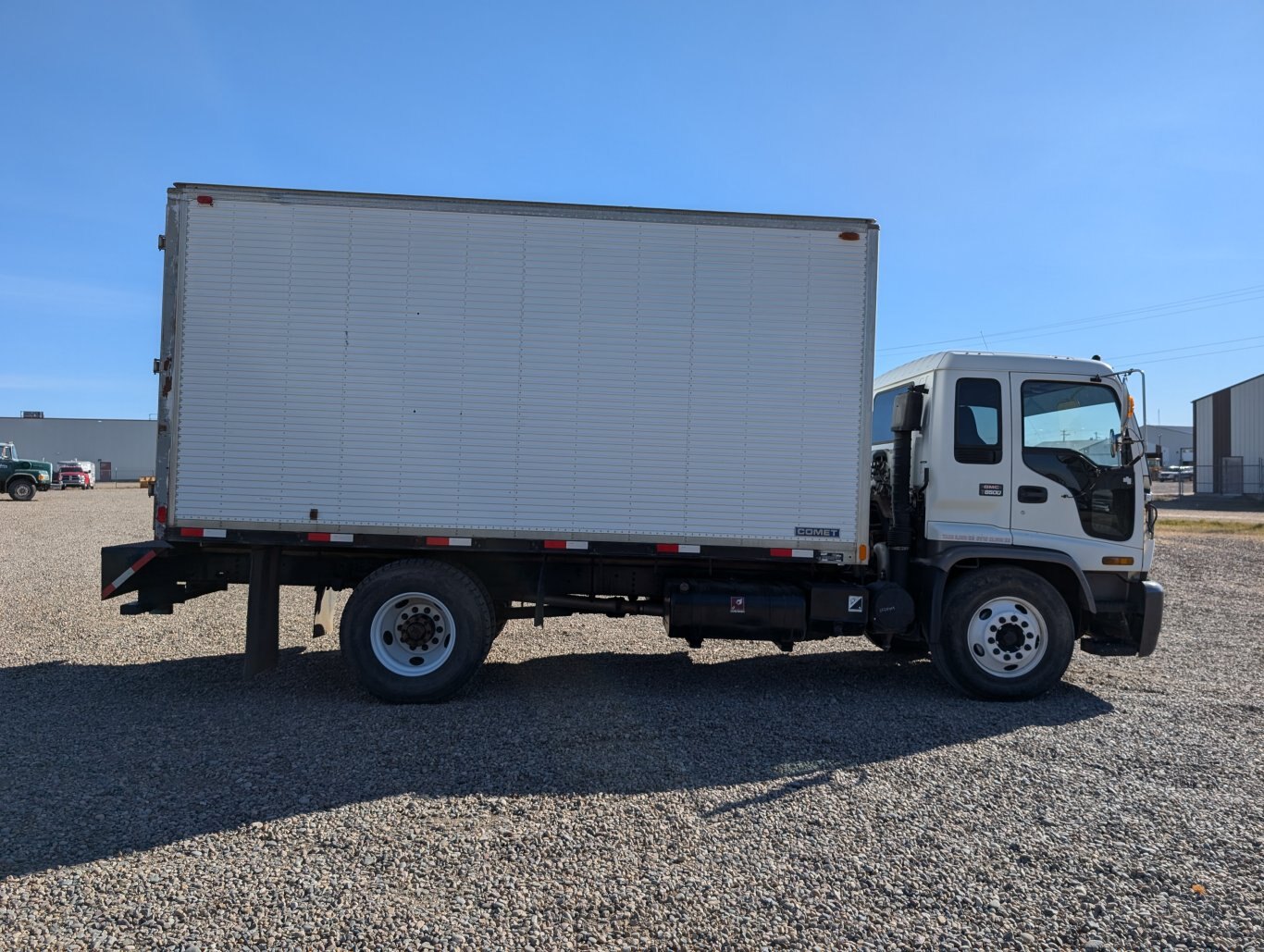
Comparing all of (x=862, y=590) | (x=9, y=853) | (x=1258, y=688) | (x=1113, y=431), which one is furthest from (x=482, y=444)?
(x=1258, y=688)

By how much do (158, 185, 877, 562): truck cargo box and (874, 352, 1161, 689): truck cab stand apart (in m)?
0.87

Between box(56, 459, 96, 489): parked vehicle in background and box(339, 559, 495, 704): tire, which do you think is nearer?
box(339, 559, 495, 704): tire

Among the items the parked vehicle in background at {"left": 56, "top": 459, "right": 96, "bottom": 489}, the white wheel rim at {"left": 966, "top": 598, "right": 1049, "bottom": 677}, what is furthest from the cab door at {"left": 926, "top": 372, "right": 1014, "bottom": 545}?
the parked vehicle in background at {"left": 56, "top": 459, "right": 96, "bottom": 489}

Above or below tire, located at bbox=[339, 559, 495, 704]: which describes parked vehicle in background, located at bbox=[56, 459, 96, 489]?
above

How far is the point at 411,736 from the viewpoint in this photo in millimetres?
5586

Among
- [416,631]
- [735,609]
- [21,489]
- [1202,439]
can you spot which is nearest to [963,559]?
[735,609]

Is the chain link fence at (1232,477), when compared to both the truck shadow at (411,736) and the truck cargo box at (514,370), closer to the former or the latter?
the truck shadow at (411,736)

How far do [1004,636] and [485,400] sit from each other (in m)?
4.52

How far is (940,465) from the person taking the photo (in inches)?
273

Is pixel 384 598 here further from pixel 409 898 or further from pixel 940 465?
pixel 940 465

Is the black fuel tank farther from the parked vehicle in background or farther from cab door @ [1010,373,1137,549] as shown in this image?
the parked vehicle in background

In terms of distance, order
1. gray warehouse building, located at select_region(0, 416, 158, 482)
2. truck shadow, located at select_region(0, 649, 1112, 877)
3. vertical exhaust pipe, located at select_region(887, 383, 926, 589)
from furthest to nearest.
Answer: gray warehouse building, located at select_region(0, 416, 158, 482) → vertical exhaust pipe, located at select_region(887, 383, 926, 589) → truck shadow, located at select_region(0, 649, 1112, 877)

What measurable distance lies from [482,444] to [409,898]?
3620mm

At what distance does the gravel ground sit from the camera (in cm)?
332
